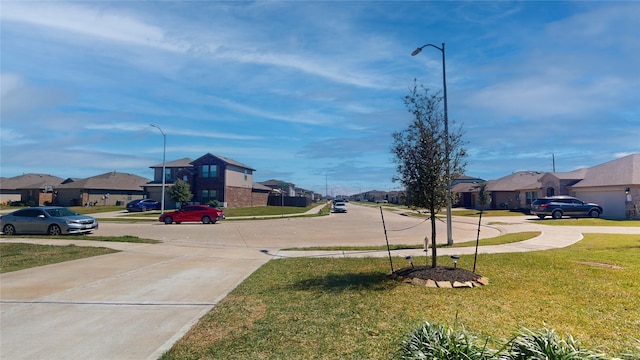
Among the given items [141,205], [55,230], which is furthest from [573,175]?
[141,205]

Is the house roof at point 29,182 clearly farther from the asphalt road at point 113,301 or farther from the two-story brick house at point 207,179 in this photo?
the asphalt road at point 113,301

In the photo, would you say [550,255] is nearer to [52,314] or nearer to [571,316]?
[571,316]

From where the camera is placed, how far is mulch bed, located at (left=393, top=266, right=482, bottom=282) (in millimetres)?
8281

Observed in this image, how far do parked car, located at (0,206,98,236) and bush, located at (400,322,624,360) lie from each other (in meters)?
21.8

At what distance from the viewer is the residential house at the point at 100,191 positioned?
188ft

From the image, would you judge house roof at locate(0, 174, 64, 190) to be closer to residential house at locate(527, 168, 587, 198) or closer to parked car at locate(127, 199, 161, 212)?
parked car at locate(127, 199, 161, 212)

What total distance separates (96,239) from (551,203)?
33658mm

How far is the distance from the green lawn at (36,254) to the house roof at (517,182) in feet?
152

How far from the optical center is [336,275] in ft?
30.9

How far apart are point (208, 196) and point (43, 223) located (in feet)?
106

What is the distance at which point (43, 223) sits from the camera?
66.2 ft

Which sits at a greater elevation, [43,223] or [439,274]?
[43,223]

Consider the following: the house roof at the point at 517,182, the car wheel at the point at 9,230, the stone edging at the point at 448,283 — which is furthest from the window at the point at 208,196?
the stone edging at the point at 448,283

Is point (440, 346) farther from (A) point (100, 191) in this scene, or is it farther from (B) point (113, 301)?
(A) point (100, 191)
